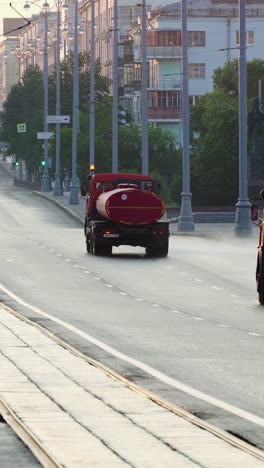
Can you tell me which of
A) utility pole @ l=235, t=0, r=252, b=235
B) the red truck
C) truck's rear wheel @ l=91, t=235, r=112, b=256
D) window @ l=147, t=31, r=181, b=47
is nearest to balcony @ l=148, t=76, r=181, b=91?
window @ l=147, t=31, r=181, b=47

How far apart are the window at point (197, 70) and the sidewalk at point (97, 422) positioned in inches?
4588

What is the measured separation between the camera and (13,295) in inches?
1061

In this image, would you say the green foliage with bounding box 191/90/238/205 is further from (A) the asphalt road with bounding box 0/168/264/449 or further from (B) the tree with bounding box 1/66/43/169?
(B) the tree with bounding box 1/66/43/169

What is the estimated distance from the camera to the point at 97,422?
10516 millimetres

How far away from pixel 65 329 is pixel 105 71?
5140 inches

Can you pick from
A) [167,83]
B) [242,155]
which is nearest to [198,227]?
[242,155]

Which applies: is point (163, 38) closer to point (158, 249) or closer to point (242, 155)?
point (242, 155)

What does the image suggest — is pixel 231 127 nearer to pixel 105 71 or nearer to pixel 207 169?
pixel 207 169

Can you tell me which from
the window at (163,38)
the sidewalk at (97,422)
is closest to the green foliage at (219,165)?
the window at (163,38)

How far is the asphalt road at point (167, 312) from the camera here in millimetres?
13211

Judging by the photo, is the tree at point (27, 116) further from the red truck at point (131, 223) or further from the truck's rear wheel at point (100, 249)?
the red truck at point (131, 223)

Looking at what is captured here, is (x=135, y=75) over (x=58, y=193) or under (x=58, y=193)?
over

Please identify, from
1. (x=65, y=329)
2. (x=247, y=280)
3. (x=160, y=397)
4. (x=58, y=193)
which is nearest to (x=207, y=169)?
(x=58, y=193)

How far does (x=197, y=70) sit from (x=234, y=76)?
526 inches
